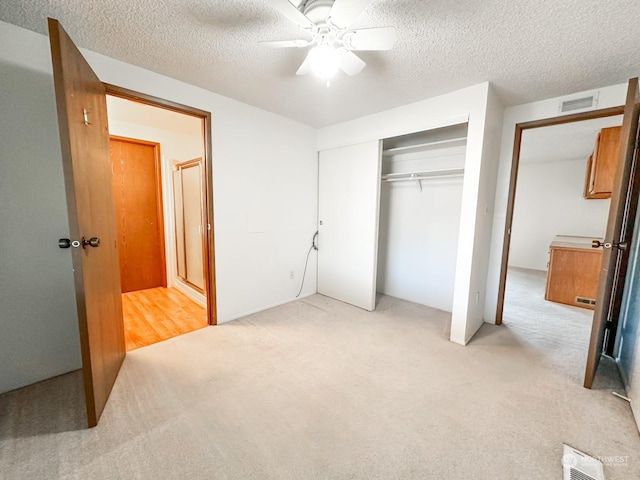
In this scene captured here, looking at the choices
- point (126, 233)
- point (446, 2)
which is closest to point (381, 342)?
point (446, 2)

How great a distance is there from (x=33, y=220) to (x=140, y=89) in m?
1.28

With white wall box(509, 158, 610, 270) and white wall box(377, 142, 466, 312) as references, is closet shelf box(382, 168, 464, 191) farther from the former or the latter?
white wall box(509, 158, 610, 270)

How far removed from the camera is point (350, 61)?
1.62 metres

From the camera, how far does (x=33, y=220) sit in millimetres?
1784

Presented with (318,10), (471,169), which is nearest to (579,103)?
(471,169)

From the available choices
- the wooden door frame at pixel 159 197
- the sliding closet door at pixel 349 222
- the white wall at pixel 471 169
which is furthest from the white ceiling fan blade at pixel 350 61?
the wooden door frame at pixel 159 197

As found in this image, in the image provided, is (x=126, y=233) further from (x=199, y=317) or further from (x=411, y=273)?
(x=411, y=273)

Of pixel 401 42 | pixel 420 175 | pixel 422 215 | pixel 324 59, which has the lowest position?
pixel 422 215

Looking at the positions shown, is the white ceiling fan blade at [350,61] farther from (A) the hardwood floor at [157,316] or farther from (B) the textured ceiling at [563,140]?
(B) the textured ceiling at [563,140]

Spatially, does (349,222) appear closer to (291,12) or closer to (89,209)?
(291,12)

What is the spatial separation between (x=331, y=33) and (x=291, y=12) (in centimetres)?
31

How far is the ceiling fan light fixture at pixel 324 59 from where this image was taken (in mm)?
1513

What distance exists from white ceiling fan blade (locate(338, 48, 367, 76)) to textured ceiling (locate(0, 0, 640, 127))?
194mm

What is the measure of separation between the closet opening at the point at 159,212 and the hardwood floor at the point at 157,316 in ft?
0.04
